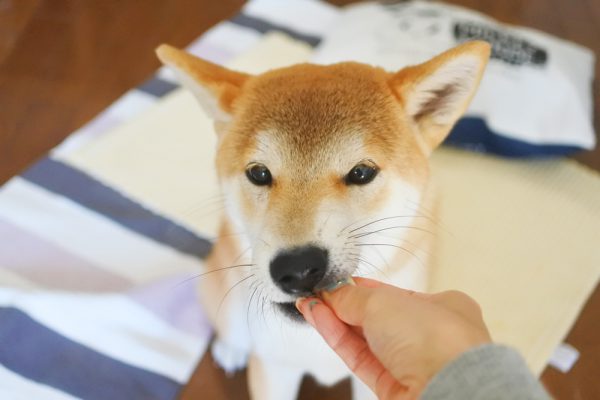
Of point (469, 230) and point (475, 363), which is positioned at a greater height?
point (475, 363)

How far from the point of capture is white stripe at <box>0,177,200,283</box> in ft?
4.35

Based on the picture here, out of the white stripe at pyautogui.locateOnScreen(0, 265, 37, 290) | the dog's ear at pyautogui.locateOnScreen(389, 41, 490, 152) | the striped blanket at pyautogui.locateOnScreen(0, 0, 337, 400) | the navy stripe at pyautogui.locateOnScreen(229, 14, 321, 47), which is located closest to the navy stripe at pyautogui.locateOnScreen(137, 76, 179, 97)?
the striped blanket at pyautogui.locateOnScreen(0, 0, 337, 400)

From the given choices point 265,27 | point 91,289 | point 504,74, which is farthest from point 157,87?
point 504,74

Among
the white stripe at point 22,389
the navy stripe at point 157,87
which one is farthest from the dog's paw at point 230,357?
the navy stripe at point 157,87

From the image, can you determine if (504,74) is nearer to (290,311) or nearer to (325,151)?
(325,151)

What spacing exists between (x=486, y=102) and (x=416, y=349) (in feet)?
3.37

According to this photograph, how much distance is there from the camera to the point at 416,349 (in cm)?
55

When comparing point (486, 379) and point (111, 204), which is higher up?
point (486, 379)

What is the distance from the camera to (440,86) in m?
0.84

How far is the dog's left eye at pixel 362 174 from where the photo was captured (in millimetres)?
785

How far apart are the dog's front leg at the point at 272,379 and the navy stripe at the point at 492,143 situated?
0.80 m

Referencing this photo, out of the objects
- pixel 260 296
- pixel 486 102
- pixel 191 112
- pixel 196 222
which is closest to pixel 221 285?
pixel 260 296

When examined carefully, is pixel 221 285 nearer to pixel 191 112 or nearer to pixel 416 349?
pixel 416 349

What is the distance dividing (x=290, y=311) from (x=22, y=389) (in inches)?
27.8
